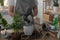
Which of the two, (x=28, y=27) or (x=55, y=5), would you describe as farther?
(x=55, y=5)

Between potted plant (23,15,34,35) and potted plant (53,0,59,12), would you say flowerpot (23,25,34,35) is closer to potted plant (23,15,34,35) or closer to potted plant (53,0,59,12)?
potted plant (23,15,34,35)

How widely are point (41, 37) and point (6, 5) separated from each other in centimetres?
45

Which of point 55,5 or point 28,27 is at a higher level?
point 55,5

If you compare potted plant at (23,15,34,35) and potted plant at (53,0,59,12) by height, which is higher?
potted plant at (53,0,59,12)

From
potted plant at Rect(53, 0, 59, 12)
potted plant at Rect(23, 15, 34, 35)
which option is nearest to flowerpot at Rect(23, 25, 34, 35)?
potted plant at Rect(23, 15, 34, 35)

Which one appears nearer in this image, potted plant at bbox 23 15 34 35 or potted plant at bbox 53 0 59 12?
potted plant at bbox 23 15 34 35

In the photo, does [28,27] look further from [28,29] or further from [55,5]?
[55,5]

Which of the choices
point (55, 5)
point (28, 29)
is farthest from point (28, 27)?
point (55, 5)

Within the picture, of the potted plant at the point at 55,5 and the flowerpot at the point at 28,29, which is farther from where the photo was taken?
the potted plant at the point at 55,5

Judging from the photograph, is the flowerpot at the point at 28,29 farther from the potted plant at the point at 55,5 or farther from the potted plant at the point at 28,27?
the potted plant at the point at 55,5

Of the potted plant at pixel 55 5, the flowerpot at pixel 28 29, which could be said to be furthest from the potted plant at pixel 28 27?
the potted plant at pixel 55 5

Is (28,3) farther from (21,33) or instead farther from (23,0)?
(21,33)

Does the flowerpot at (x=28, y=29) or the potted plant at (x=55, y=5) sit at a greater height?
the potted plant at (x=55, y=5)

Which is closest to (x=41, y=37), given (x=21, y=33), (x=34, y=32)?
(x=34, y=32)
